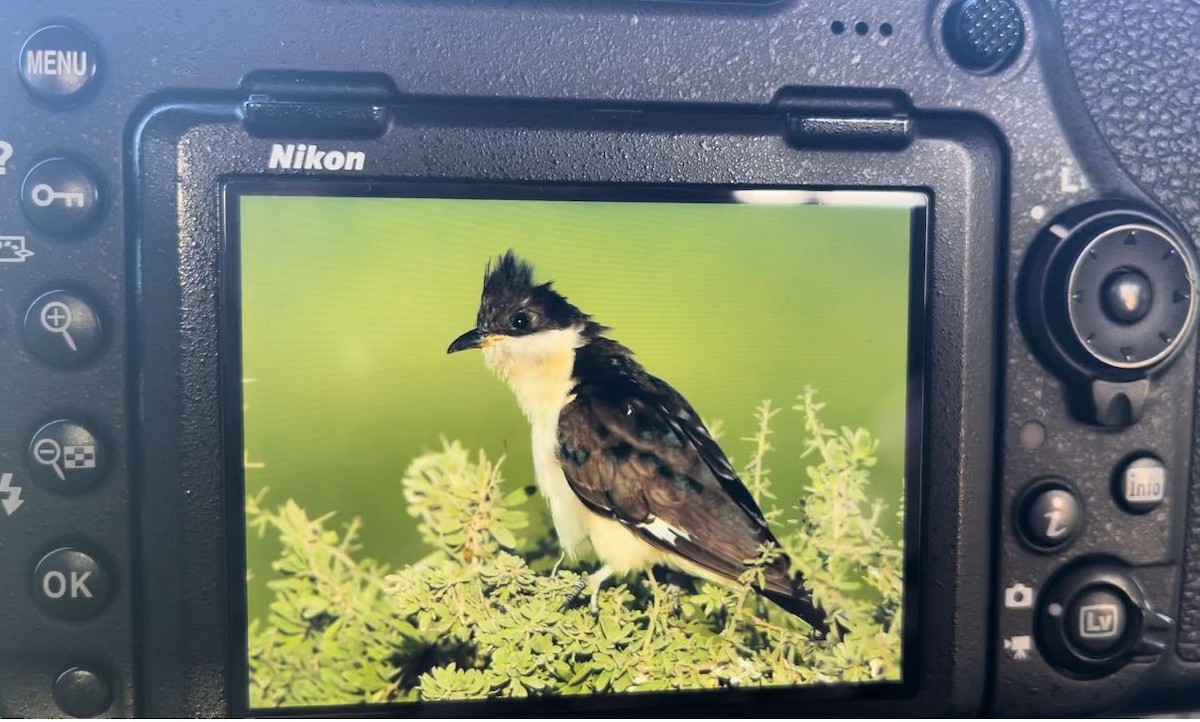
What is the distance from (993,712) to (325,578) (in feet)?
1.13

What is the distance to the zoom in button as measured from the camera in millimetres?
391

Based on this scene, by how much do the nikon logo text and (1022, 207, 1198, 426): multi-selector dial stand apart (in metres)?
0.34

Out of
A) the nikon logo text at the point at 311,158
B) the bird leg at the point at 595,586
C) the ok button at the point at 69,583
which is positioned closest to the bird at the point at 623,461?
the bird leg at the point at 595,586

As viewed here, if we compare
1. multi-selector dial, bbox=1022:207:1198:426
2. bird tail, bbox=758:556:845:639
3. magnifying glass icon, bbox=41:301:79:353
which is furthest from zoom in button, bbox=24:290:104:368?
multi-selector dial, bbox=1022:207:1198:426

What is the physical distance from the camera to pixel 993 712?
45 centimetres

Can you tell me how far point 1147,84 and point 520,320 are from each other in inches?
13.3

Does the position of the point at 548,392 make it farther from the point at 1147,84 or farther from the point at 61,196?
the point at 1147,84

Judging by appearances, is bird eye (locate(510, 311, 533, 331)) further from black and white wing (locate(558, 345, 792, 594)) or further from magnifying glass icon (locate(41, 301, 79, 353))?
magnifying glass icon (locate(41, 301, 79, 353))

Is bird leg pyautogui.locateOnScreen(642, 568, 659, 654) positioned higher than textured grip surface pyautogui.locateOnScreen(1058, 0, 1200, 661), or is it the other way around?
textured grip surface pyautogui.locateOnScreen(1058, 0, 1200, 661)

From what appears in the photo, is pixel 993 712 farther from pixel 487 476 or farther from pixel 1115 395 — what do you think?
pixel 487 476

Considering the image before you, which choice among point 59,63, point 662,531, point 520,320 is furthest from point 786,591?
point 59,63

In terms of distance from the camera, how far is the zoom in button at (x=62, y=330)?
1.28 ft

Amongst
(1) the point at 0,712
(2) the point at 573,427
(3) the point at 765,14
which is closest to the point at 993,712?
(2) the point at 573,427

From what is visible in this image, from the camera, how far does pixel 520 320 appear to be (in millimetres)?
422
